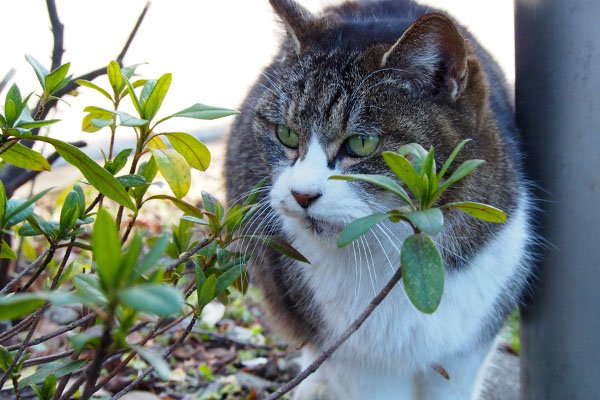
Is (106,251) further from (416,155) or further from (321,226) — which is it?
(321,226)

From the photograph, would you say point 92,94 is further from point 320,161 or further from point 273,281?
point 320,161

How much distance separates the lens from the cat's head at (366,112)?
144 centimetres

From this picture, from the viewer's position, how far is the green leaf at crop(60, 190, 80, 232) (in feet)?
3.54

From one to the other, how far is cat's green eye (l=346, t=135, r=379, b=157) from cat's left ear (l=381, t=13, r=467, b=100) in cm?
20

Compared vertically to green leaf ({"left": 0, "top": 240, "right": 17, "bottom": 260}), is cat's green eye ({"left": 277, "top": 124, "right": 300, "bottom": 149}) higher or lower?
higher

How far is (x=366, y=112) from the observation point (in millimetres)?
1531

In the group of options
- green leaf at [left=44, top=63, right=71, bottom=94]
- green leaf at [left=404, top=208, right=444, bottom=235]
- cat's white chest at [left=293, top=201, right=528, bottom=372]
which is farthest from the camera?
cat's white chest at [left=293, top=201, right=528, bottom=372]

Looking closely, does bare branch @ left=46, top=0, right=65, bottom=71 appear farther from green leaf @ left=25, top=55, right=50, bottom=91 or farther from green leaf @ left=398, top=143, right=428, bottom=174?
green leaf @ left=398, top=143, right=428, bottom=174

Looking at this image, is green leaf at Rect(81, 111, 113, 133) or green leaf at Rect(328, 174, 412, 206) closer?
green leaf at Rect(328, 174, 412, 206)

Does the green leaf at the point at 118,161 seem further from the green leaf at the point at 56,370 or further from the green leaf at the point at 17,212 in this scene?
the green leaf at the point at 56,370

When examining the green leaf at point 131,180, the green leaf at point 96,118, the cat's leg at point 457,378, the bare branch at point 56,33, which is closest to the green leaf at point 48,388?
the green leaf at point 131,180

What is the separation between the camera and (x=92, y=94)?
4.28 meters

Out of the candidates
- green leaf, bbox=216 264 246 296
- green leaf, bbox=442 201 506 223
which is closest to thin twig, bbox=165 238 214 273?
green leaf, bbox=216 264 246 296

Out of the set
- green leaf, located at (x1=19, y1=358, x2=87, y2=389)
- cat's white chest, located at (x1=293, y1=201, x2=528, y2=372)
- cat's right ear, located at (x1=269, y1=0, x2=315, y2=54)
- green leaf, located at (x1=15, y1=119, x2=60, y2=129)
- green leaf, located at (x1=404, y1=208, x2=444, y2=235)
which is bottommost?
cat's white chest, located at (x1=293, y1=201, x2=528, y2=372)
